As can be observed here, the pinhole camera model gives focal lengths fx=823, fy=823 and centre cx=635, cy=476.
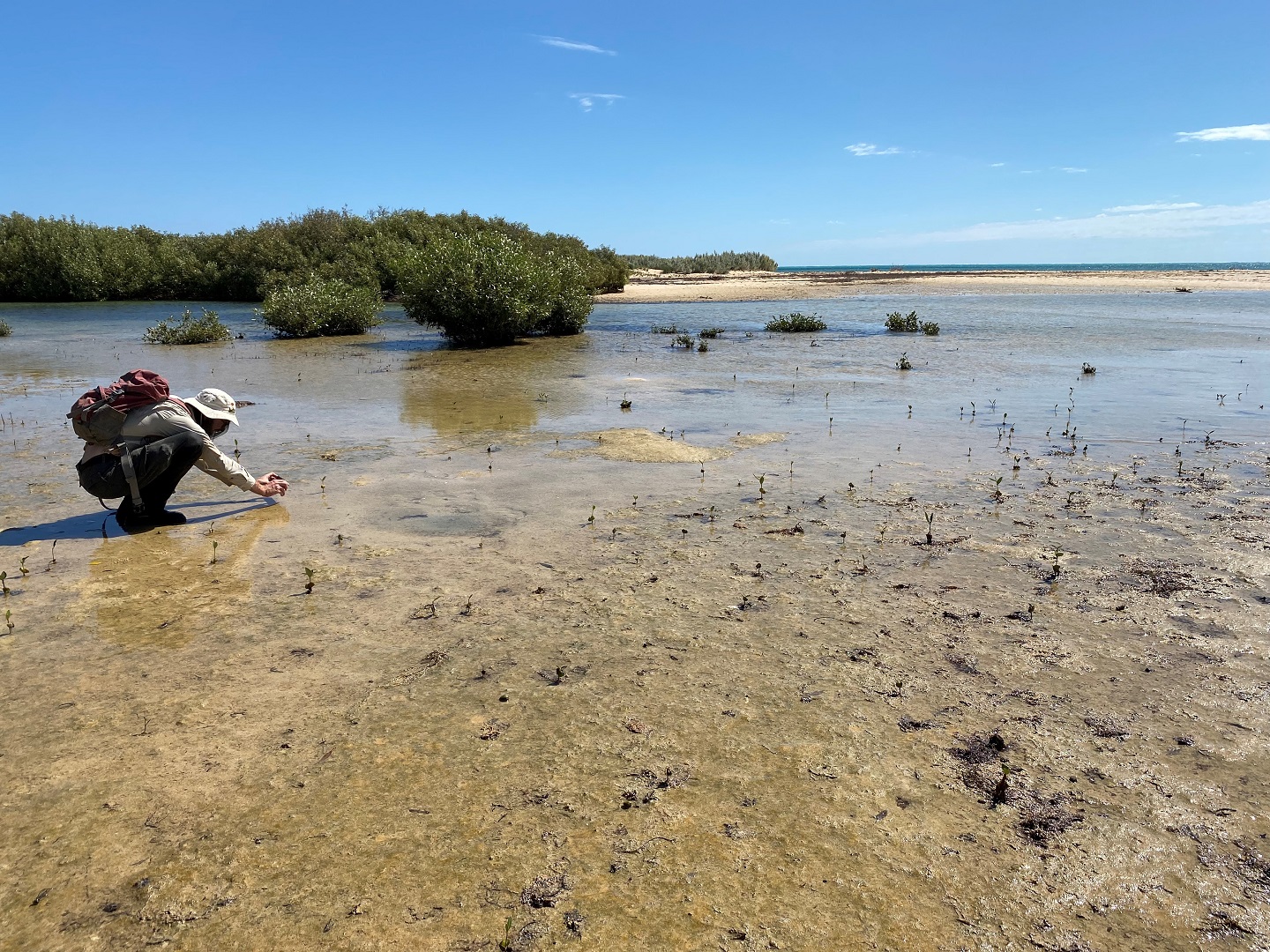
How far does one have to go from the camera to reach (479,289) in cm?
2022

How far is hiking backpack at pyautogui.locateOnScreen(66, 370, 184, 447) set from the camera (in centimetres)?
639

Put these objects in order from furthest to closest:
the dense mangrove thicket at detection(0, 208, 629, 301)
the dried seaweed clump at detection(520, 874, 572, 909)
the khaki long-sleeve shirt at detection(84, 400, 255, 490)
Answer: the dense mangrove thicket at detection(0, 208, 629, 301) → the khaki long-sleeve shirt at detection(84, 400, 255, 490) → the dried seaweed clump at detection(520, 874, 572, 909)

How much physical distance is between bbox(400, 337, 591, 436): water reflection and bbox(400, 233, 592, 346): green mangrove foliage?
75 centimetres

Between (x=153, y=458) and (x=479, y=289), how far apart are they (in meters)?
14.4

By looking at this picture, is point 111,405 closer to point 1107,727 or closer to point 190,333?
point 1107,727

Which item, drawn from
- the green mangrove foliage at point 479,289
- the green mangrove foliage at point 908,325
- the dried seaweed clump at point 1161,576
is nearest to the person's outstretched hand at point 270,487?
the dried seaweed clump at point 1161,576

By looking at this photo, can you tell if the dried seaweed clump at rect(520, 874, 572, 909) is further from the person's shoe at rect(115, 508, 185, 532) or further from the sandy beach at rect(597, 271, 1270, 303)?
the sandy beach at rect(597, 271, 1270, 303)

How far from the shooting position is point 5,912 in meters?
2.70

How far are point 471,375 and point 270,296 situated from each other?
11549 mm

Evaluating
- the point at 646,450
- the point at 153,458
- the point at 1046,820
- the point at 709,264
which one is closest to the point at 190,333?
the point at 646,450

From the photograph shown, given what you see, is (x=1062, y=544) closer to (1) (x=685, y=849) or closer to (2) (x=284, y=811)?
(1) (x=685, y=849)

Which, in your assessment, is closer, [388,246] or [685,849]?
[685,849]

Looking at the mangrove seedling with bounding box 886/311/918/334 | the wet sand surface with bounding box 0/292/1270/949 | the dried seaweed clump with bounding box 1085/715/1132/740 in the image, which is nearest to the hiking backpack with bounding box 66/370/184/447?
the wet sand surface with bounding box 0/292/1270/949

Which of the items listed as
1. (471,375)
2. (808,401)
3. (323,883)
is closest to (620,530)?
(323,883)
